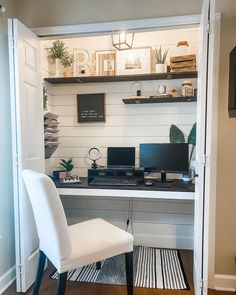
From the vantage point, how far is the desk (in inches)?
90.6

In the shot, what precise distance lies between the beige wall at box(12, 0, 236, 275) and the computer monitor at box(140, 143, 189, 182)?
20.3 inches

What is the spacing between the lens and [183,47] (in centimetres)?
268

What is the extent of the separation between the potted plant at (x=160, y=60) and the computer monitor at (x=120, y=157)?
897 mm

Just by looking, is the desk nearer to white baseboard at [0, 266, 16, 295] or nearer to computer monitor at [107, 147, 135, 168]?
computer monitor at [107, 147, 135, 168]

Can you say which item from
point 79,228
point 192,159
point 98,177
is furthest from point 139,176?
point 79,228

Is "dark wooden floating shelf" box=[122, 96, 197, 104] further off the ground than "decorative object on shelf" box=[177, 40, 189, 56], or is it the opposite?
"decorative object on shelf" box=[177, 40, 189, 56]

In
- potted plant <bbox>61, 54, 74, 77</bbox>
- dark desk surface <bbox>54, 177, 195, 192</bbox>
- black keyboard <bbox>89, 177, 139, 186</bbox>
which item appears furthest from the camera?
potted plant <bbox>61, 54, 74, 77</bbox>

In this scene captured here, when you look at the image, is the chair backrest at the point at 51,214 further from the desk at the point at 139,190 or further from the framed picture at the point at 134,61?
the framed picture at the point at 134,61

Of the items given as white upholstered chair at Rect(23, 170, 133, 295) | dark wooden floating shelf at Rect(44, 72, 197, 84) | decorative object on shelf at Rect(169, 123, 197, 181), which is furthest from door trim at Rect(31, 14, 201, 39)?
white upholstered chair at Rect(23, 170, 133, 295)

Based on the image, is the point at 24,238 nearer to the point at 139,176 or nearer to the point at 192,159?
the point at 139,176

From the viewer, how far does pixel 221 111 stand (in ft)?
6.81

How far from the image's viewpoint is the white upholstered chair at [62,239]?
1601mm

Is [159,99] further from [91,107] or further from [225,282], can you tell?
[225,282]

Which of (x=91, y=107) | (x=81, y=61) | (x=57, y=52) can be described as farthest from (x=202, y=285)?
(x=57, y=52)
